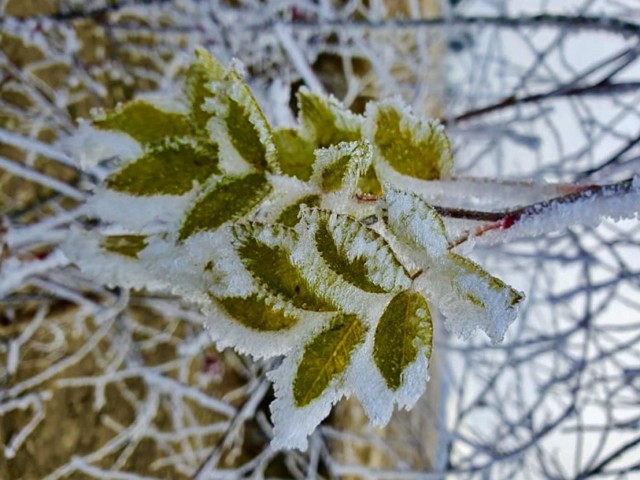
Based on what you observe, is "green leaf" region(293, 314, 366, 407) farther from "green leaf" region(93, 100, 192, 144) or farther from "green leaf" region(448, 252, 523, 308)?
"green leaf" region(93, 100, 192, 144)

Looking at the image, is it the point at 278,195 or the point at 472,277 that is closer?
the point at 472,277

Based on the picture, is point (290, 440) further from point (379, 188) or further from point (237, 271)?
point (379, 188)

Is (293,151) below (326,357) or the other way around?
the other way around

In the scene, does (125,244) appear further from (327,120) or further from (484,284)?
Answer: (484,284)

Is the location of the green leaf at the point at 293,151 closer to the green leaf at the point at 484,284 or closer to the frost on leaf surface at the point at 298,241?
the frost on leaf surface at the point at 298,241

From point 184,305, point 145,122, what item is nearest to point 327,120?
point 145,122

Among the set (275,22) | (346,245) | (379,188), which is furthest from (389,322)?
(275,22)
